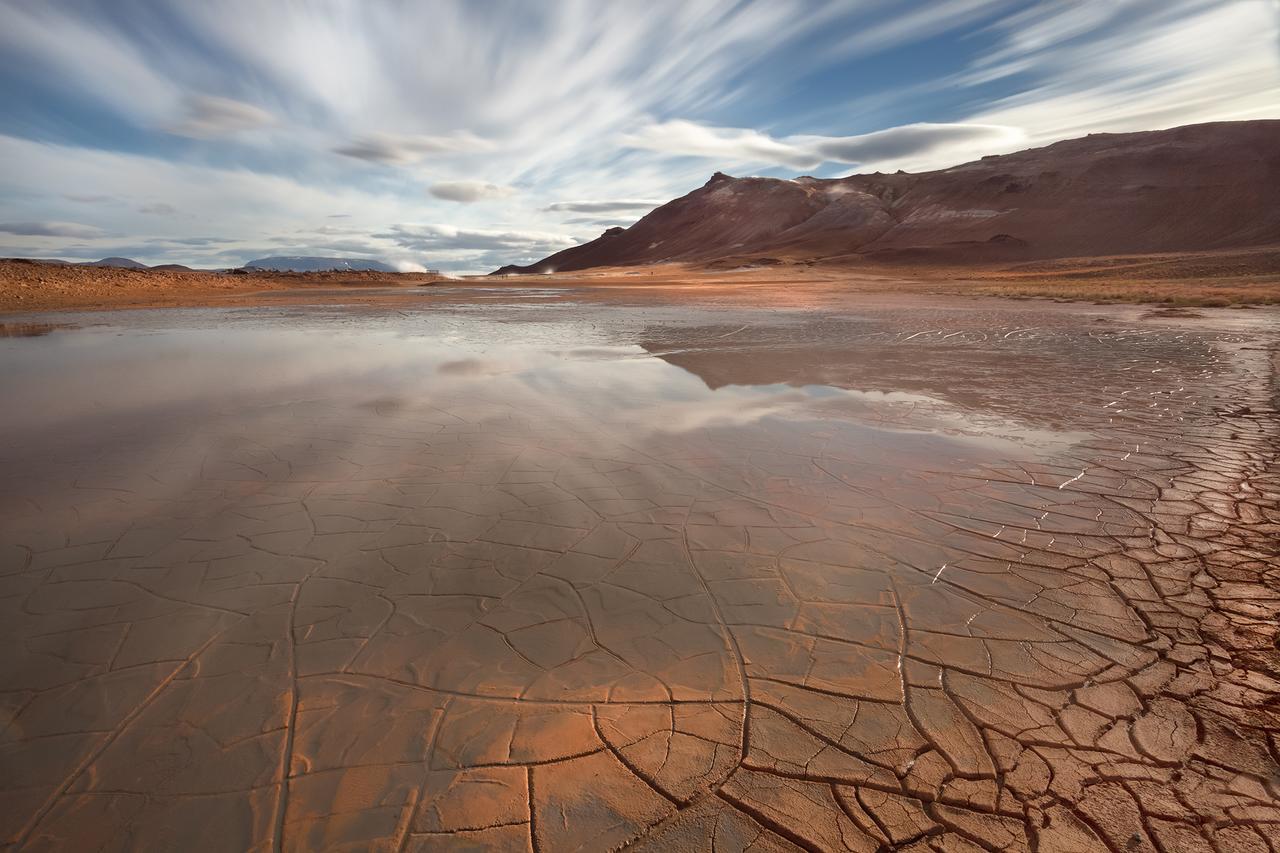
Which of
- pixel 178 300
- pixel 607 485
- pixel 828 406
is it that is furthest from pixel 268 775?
pixel 178 300

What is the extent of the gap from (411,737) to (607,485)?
259cm

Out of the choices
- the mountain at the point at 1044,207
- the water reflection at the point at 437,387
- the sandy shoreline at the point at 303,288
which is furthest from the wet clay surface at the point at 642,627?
the mountain at the point at 1044,207

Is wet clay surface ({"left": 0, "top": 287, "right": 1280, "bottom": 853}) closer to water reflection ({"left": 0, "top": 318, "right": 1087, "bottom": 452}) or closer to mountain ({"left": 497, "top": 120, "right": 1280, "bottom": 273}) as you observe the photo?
water reflection ({"left": 0, "top": 318, "right": 1087, "bottom": 452})

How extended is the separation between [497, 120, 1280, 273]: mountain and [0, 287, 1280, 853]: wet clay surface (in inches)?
2485

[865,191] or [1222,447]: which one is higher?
[865,191]

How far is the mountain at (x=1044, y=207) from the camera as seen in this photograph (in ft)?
197

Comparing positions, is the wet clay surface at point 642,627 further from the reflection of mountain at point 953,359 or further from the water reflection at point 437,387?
the reflection of mountain at point 953,359

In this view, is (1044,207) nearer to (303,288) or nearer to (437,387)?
(303,288)

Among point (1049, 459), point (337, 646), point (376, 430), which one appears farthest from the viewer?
point (376, 430)

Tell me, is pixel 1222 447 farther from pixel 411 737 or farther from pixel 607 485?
pixel 411 737

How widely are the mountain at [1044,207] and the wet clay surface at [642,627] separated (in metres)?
63.1

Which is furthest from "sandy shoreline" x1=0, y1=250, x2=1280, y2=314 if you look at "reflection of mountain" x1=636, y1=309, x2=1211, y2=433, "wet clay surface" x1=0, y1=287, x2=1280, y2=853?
"wet clay surface" x1=0, y1=287, x2=1280, y2=853

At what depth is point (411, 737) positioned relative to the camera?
7.55 feet

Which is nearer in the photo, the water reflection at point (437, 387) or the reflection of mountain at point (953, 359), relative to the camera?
the water reflection at point (437, 387)
